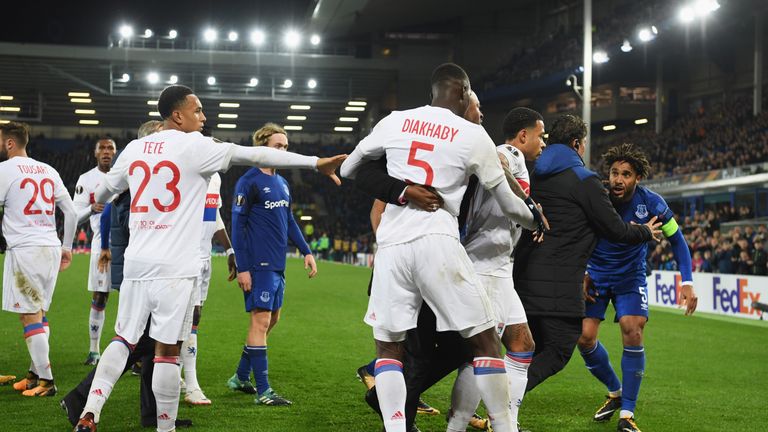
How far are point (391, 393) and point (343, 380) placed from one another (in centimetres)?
394

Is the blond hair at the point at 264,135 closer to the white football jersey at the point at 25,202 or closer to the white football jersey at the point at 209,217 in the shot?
the white football jersey at the point at 209,217

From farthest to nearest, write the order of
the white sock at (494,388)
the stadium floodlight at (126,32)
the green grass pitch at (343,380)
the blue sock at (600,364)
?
the stadium floodlight at (126,32) → the blue sock at (600,364) → the green grass pitch at (343,380) → the white sock at (494,388)

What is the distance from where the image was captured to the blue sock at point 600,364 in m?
6.84

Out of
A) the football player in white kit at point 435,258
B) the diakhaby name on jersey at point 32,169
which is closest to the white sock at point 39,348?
the diakhaby name on jersey at point 32,169

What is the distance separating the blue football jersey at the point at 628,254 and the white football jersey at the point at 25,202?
14.9ft

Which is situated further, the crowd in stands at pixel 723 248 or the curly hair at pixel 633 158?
the crowd in stands at pixel 723 248

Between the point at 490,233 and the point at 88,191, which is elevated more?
the point at 88,191

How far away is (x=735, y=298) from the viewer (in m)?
17.0

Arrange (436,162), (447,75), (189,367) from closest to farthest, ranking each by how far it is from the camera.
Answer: (436,162), (447,75), (189,367)

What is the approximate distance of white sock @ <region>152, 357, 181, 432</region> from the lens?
532 centimetres

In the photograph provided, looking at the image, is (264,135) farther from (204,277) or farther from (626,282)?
(626,282)

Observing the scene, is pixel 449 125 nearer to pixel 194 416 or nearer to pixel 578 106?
pixel 194 416

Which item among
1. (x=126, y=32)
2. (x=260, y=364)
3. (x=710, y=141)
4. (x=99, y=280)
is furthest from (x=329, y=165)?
(x=126, y=32)

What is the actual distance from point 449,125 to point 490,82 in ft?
155
